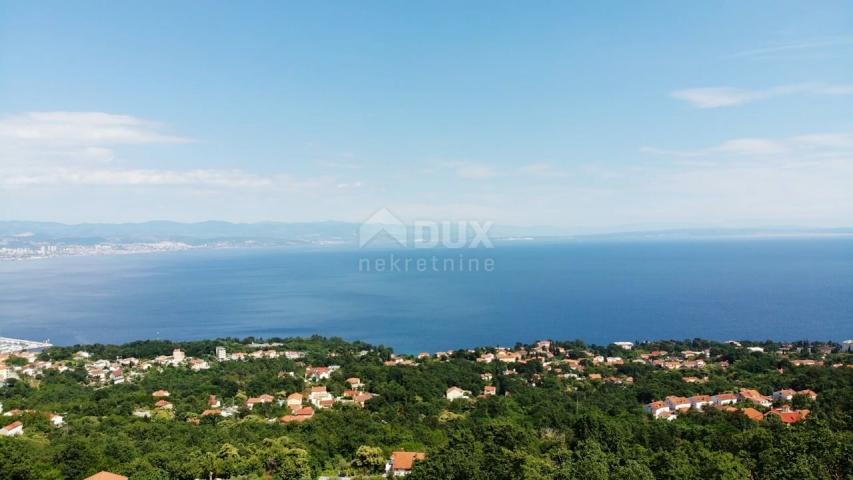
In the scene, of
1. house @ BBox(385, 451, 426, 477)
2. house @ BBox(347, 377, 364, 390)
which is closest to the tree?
house @ BBox(385, 451, 426, 477)

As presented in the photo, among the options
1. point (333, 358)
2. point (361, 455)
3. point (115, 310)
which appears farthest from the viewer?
point (115, 310)

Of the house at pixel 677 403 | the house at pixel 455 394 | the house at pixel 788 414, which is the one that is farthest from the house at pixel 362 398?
the house at pixel 788 414

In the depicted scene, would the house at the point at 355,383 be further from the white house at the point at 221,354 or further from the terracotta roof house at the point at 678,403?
the terracotta roof house at the point at 678,403

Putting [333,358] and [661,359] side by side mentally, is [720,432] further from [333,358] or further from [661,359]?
[333,358]

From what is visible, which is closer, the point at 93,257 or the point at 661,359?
the point at 661,359

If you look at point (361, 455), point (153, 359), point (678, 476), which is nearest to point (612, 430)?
point (678, 476)

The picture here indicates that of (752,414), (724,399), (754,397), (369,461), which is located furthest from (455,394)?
(754,397)

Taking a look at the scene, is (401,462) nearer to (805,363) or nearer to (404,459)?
(404,459)
